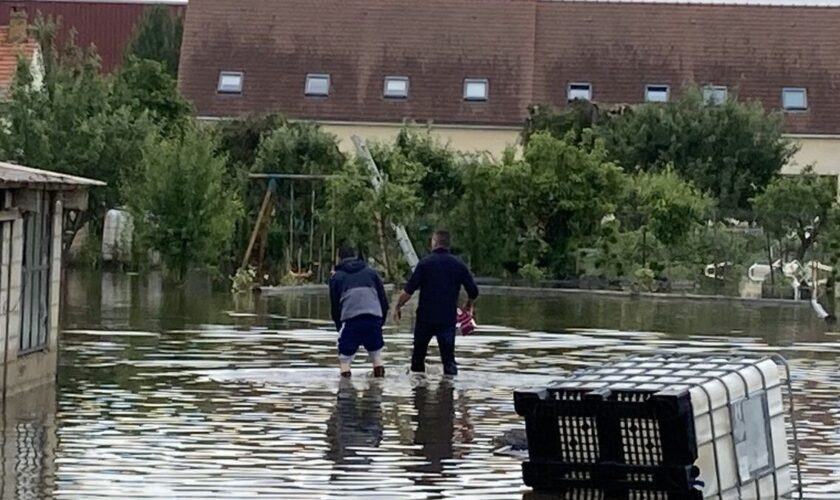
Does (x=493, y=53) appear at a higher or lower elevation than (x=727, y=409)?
higher

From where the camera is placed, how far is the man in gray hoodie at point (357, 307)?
2098cm

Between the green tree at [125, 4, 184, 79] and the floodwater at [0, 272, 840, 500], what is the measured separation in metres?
41.7

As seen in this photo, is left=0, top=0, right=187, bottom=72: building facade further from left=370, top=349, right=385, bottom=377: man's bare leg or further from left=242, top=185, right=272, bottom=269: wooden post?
left=370, top=349, right=385, bottom=377: man's bare leg

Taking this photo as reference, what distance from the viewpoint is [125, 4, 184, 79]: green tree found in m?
75.1

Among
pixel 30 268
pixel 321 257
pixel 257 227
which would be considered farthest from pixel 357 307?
pixel 321 257

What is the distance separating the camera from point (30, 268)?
18.9 metres

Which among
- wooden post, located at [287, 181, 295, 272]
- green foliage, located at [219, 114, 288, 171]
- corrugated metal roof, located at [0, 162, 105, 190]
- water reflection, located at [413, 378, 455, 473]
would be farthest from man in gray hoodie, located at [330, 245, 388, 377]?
green foliage, located at [219, 114, 288, 171]

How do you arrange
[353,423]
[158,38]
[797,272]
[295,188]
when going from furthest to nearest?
[158,38]
[295,188]
[797,272]
[353,423]

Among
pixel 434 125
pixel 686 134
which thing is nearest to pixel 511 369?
pixel 686 134

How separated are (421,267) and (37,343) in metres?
4.06

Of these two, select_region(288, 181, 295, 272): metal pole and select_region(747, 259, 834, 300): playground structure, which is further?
select_region(288, 181, 295, 272): metal pole

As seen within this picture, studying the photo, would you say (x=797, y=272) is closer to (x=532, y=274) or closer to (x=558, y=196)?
(x=558, y=196)

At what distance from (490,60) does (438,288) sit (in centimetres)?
4196

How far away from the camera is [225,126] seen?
2125 inches
